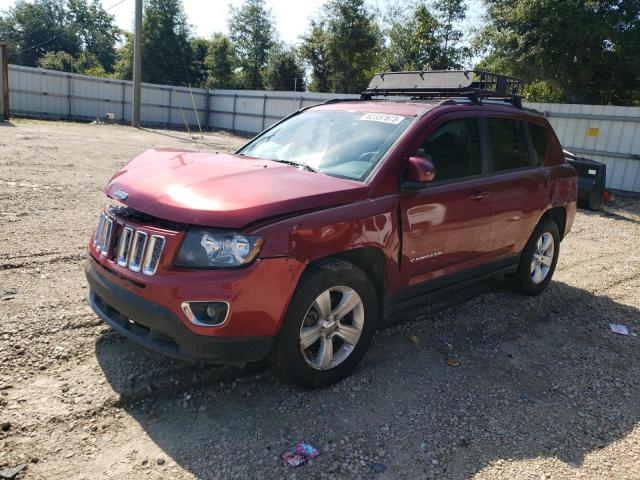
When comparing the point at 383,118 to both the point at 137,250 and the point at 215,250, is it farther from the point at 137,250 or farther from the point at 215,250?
the point at 137,250

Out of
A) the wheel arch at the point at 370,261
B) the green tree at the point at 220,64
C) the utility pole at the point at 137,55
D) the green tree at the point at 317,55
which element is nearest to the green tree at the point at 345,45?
the green tree at the point at 317,55

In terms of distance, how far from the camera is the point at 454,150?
13.5 feet

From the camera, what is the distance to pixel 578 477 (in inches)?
108

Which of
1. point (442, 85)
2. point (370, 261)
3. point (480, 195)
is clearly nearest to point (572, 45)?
point (442, 85)

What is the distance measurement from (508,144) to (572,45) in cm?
1738

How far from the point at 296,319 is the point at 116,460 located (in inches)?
46.2

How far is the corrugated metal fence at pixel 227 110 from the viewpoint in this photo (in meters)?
14.4

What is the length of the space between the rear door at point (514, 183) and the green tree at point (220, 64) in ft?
148

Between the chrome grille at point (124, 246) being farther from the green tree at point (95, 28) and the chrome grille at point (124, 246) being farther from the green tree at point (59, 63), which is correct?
the green tree at point (95, 28)

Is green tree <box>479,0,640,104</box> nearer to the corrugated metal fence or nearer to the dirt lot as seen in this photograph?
the corrugated metal fence

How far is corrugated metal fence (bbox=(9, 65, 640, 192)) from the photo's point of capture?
14.4 m

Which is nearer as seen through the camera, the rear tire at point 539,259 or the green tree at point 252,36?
the rear tire at point 539,259

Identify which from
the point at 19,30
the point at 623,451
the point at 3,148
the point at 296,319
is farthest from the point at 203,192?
the point at 19,30

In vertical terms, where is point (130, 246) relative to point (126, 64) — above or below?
below
